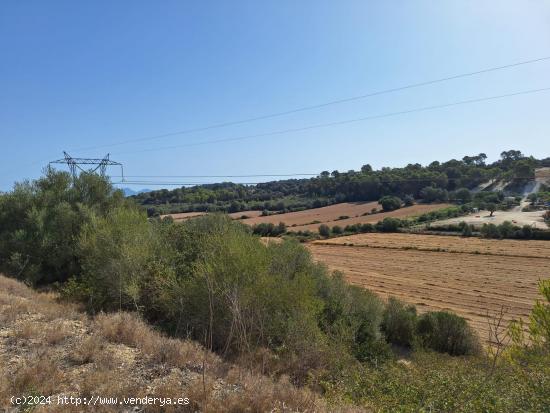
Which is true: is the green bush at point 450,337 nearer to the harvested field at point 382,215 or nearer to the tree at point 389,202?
the harvested field at point 382,215

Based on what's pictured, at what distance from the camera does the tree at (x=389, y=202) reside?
3733 inches

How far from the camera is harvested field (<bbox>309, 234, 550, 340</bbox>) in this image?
36.2 metres

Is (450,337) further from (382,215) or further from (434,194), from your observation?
(434,194)

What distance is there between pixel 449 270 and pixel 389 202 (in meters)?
45.2

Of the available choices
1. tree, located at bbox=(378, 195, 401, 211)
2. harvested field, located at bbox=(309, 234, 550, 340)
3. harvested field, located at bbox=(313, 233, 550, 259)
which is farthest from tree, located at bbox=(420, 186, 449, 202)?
harvested field, located at bbox=(309, 234, 550, 340)

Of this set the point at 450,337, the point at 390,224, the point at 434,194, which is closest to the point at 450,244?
the point at 390,224

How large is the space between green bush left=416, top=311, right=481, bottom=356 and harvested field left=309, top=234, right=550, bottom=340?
176 inches

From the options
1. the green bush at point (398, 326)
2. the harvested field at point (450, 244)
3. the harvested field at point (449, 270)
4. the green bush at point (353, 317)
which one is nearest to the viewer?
the green bush at point (353, 317)

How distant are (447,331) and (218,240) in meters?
16.0

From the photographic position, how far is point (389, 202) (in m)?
95.4

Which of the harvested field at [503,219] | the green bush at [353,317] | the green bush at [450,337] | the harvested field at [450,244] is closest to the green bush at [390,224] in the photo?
the harvested field at [450,244]

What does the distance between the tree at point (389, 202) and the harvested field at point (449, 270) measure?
53.2ft

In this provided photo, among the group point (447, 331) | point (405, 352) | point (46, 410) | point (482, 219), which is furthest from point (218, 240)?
point (482, 219)

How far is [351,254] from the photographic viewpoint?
6531cm
